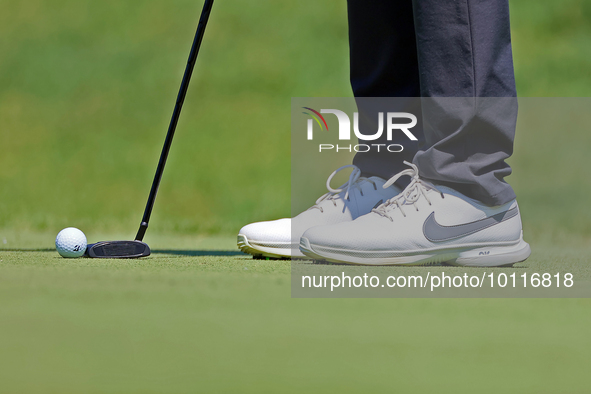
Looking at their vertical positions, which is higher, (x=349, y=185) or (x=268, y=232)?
(x=349, y=185)

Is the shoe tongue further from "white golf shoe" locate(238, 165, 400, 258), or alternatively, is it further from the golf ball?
the golf ball

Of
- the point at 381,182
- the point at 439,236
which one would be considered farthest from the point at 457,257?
the point at 381,182

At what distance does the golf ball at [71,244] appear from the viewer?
1243 mm

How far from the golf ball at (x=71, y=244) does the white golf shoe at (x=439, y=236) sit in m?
0.62

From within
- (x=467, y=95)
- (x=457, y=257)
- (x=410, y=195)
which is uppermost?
(x=467, y=95)

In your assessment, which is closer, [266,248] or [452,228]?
[452,228]

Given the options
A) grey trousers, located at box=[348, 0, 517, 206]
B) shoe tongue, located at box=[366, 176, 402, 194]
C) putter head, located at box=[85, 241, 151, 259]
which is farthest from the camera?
putter head, located at box=[85, 241, 151, 259]

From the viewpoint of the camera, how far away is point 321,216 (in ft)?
3.92

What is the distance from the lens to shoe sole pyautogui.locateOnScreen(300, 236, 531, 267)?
99 cm

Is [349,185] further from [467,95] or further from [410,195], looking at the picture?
[467,95]

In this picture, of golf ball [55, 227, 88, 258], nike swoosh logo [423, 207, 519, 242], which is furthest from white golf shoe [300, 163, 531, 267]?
golf ball [55, 227, 88, 258]

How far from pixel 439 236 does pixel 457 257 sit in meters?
0.06

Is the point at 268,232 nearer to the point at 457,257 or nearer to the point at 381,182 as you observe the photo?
the point at 381,182

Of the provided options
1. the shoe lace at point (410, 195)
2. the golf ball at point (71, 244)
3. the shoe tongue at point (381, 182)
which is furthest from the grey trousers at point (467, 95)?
the golf ball at point (71, 244)
